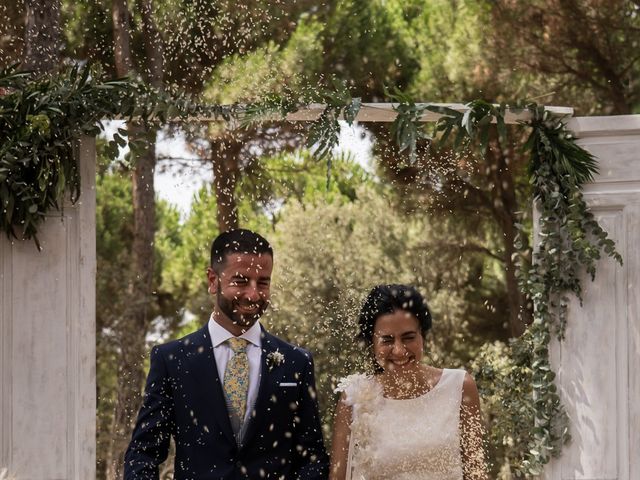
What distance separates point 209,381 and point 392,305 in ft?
2.59

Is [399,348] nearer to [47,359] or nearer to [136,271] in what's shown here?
[47,359]

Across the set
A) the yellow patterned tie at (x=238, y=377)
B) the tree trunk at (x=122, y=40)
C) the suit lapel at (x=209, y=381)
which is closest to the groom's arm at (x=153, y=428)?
the suit lapel at (x=209, y=381)

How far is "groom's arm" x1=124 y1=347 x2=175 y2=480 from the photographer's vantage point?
429 cm

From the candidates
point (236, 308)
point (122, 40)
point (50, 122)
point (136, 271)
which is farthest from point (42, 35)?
point (236, 308)

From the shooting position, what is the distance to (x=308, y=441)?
14.4ft

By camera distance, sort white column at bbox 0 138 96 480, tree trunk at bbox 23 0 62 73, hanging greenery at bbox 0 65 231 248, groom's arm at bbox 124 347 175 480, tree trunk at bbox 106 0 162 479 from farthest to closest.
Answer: tree trunk at bbox 106 0 162 479, tree trunk at bbox 23 0 62 73, white column at bbox 0 138 96 480, hanging greenery at bbox 0 65 231 248, groom's arm at bbox 124 347 175 480

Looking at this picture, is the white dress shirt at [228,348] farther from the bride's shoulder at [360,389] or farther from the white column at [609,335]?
the white column at [609,335]

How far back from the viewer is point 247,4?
11711 millimetres

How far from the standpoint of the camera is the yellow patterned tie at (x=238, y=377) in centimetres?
439

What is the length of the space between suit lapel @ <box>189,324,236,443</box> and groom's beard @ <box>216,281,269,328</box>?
15 cm

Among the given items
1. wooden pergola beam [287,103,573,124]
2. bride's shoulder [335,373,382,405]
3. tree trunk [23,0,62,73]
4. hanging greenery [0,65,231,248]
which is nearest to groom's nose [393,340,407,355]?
bride's shoulder [335,373,382,405]

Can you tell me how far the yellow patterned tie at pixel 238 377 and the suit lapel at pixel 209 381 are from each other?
1.7 inches

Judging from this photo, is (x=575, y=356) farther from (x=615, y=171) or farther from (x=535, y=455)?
(x=615, y=171)

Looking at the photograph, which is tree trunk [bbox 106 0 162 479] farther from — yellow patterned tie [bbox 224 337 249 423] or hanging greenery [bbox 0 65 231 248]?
yellow patterned tie [bbox 224 337 249 423]
